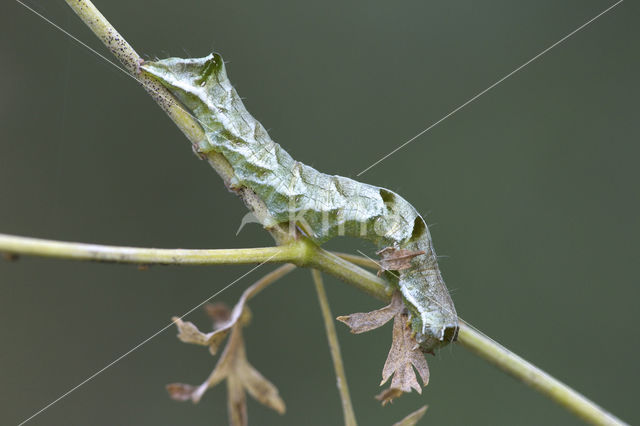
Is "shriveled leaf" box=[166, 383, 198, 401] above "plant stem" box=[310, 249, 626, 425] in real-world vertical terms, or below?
Result: above

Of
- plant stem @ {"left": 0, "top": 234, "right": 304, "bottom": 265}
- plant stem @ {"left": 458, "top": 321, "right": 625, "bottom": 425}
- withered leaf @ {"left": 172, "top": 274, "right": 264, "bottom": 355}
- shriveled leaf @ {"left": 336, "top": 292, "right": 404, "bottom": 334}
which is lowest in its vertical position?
plant stem @ {"left": 458, "top": 321, "right": 625, "bottom": 425}

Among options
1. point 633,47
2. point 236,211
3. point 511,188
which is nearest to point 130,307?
point 236,211

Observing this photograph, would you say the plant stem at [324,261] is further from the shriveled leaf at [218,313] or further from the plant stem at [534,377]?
the shriveled leaf at [218,313]


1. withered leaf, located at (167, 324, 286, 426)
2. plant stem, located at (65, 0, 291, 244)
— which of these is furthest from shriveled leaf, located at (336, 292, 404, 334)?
withered leaf, located at (167, 324, 286, 426)

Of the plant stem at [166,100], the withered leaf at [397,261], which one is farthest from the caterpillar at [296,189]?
the withered leaf at [397,261]

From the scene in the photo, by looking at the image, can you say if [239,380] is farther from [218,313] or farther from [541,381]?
[541,381]

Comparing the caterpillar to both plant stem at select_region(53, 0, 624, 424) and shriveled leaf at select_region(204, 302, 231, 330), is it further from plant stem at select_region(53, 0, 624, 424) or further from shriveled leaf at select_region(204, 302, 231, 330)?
shriveled leaf at select_region(204, 302, 231, 330)

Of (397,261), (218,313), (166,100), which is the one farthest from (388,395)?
(166,100)
